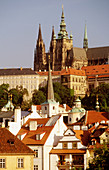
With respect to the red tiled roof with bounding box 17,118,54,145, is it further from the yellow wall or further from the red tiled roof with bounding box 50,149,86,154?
the yellow wall

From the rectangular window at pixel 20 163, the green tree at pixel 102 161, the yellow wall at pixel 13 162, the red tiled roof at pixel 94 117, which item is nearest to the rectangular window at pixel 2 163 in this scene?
the yellow wall at pixel 13 162

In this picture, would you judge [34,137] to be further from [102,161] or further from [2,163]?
[2,163]

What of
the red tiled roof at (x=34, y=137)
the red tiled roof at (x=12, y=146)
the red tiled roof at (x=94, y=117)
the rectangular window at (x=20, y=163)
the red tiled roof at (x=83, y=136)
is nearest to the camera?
the rectangular window at (x=20, y=163)

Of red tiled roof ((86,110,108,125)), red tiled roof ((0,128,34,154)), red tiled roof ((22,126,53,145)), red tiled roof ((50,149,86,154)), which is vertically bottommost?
red tiled roof ((0,128,34,154))

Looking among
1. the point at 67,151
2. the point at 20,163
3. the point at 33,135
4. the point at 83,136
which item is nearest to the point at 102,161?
the point at 20,163

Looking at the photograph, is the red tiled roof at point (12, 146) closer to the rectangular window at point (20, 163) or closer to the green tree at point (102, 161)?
the rectangular window at point (20, 163)

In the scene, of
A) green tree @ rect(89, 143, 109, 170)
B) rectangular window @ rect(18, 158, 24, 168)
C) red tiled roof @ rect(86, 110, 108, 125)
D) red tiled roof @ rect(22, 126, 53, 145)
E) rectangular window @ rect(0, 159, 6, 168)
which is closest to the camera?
rectangular window @ rect(0, 159, 6, 168)

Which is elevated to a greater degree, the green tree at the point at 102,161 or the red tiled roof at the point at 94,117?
the red tiled roof at the point at 94,117

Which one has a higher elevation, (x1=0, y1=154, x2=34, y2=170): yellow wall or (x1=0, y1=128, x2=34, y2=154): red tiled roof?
(x1=0, y1=128, x2=34, y2=154): red tiled roof

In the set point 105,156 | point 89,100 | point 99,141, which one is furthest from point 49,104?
point 89,100

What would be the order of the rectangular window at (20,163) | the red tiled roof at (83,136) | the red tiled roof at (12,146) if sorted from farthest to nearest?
the red tiled roof at (83,136), the red tiled roof at (12,146), the rectangular window at (20,163)

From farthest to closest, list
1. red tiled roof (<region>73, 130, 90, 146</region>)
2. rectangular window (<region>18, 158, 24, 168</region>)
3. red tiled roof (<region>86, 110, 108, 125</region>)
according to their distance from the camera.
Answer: red tiled roof (<region>86, 110, 108, 125</region>), red tiled roof (<region>73, 130, 90, 146</region>), rectangular window (<region>18, 158, 24, 168</region>)

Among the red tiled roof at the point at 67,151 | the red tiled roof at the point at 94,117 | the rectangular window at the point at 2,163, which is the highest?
the red tiled roof at the point at 94,117

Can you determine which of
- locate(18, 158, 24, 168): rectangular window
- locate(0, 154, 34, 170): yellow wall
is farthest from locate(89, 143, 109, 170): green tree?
locate(18, 158, 24, 168): rectangular window
